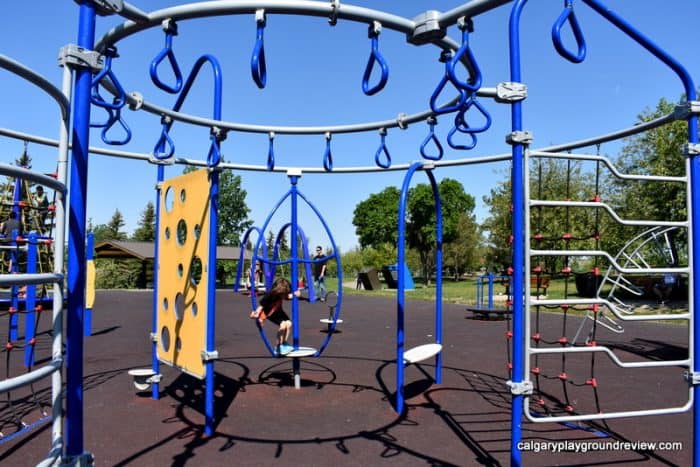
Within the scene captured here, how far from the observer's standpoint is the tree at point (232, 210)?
40.4 meters

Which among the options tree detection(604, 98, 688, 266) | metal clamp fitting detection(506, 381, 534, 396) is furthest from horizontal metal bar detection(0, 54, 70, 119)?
tree detection(604, 98, 688, 266)

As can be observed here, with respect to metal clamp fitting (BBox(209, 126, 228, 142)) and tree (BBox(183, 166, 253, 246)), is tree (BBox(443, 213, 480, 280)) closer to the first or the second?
tree (BBox(183, 166, 253, 246))

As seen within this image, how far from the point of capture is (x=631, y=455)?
351 centimetres

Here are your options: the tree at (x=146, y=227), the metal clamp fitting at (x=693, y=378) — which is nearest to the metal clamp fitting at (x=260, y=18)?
the metal clamp fitting at (x=693, y=378)

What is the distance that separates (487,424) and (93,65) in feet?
12.3

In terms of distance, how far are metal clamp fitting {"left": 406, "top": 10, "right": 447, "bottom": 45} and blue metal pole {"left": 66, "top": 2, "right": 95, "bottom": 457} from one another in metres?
1.62

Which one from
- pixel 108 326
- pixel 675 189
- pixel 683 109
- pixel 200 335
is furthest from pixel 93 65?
pixel 675 189

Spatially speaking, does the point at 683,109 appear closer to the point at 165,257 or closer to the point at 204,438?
the point at 204,438

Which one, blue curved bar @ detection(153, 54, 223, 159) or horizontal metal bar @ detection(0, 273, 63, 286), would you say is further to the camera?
blue curved bar @ detection(153, 54, 223, 159)

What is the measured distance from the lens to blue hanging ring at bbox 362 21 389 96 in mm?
2633

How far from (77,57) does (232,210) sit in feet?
131

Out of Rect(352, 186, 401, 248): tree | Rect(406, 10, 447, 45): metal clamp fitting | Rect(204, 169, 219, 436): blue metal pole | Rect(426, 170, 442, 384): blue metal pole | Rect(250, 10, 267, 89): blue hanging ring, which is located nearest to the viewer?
Rect(250, 10, 267, 89): blue hanging ring

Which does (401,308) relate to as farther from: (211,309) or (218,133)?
(218,133)

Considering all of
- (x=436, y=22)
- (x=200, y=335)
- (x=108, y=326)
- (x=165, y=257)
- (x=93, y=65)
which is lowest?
(x=108, y=326)
